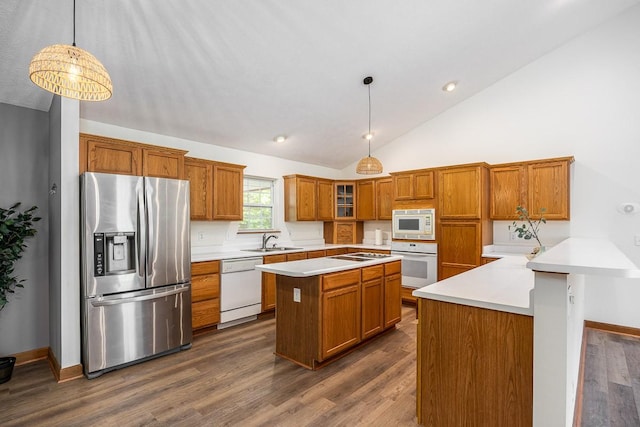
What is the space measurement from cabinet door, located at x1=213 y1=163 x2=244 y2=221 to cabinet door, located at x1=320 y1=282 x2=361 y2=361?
2.20 metres

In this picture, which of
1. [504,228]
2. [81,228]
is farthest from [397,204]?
[81,228]

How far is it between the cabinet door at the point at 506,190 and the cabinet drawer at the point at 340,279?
8.64 feet

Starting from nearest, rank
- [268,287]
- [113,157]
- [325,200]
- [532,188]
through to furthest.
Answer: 1. [113,157]
2. [532,188]
3. [268,287]
4. [325,200]

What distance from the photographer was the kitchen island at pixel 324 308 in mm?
2879

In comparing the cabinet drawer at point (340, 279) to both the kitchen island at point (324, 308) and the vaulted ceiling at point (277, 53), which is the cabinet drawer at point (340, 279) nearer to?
the kitchen island at point (324, 308)

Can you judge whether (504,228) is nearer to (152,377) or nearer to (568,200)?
(568,200)

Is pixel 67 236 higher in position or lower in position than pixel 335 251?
higher

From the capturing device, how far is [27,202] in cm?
311

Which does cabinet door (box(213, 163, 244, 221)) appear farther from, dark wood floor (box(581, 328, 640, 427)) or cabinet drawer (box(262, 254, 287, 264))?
dark wood floor (box(581, 328, 640, 427))

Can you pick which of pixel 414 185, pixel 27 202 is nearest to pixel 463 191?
pixel 414 185

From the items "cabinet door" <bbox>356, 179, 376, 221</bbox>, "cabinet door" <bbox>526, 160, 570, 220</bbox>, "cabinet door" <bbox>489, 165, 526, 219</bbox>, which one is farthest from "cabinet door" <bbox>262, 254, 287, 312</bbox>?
"cabinet door" <bbox>526, 160, 570, 220</bbox>

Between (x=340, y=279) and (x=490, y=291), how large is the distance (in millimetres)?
1399

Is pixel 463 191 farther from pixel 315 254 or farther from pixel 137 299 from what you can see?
pixel 137 299

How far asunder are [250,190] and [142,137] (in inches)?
71.5
